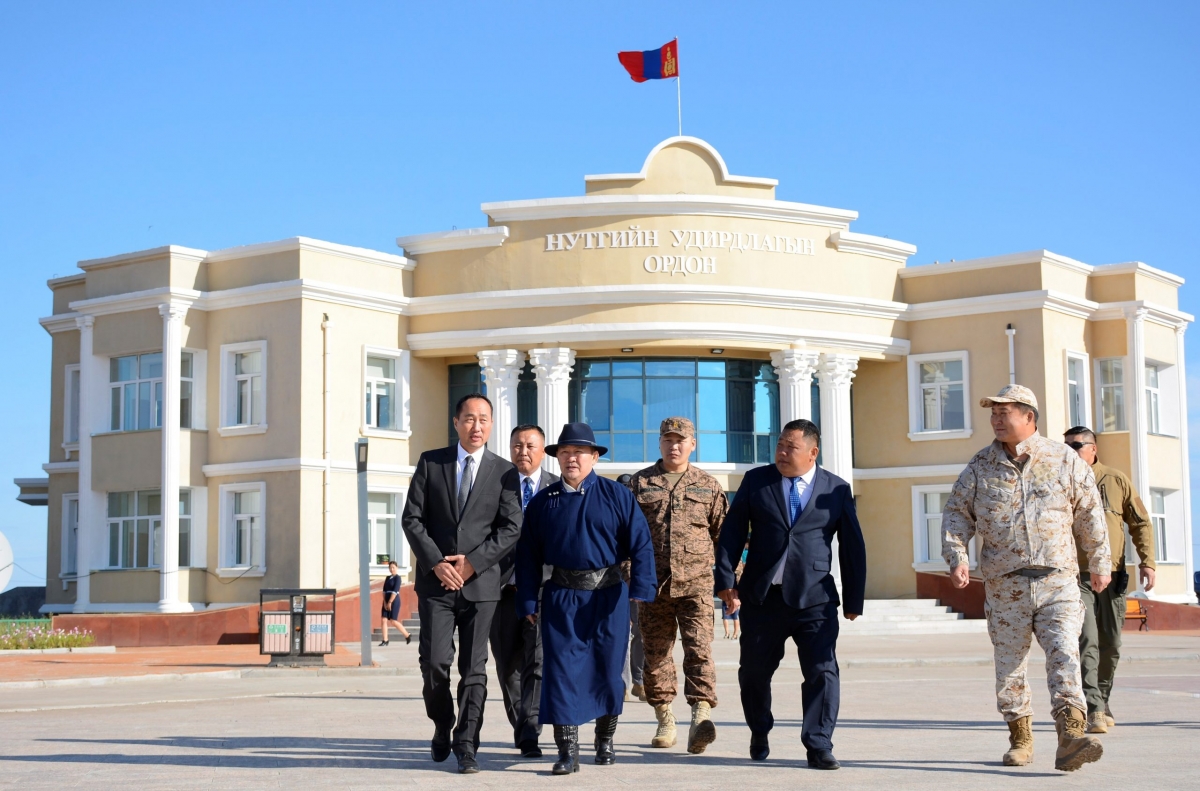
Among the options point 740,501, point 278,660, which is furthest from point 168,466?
point 740,501

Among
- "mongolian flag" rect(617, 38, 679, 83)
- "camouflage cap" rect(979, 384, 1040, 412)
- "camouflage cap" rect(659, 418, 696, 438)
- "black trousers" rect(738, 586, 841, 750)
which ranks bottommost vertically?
"black trousers" rect(738, 586, 841, 750)

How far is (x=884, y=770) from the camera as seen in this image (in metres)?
8.99

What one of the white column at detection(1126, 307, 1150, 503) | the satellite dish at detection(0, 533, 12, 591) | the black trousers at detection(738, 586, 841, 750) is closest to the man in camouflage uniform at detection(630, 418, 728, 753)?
the black trousers at detection(738, 586, 841, 750)

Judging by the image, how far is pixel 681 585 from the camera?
1023cm

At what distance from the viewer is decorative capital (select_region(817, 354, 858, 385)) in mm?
34375

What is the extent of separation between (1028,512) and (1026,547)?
223 millimetres

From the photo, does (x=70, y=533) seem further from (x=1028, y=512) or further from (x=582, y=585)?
(x=1028, y=512)

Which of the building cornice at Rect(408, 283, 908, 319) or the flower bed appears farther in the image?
the building cornice at Rect(408, 283, 908, 319)

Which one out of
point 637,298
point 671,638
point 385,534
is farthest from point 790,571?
point 385,534

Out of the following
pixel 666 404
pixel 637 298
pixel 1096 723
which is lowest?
pixel 1096 723

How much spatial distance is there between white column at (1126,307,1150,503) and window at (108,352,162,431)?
2199cm

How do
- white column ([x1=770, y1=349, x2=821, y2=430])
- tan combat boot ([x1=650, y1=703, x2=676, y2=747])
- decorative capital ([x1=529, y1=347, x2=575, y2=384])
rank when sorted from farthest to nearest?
white column ([x1=770, y1=349, x2=821, y2=430]), decorative capital ([x1=529, y1=347, x2=575, y2=384]), tan combat boot ([x1=650, y1=703, x2=676, y2=747])

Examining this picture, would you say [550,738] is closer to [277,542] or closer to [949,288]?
[277,542]

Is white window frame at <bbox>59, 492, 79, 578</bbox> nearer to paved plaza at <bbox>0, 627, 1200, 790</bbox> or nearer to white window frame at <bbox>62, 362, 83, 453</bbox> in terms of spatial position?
white window frame at <bbox>62, 362, 83, 453</bbox>
